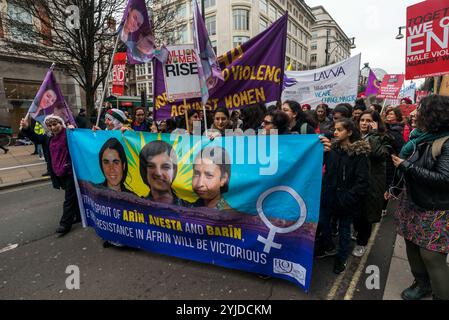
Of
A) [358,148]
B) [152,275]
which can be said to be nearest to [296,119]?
[358,148]

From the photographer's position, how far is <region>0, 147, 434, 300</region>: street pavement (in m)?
2.67

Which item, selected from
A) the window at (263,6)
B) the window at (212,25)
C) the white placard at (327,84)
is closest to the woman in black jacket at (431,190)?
the white placard at (327,84)

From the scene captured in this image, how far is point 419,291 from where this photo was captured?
8.22 ft

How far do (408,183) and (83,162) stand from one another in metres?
3.80

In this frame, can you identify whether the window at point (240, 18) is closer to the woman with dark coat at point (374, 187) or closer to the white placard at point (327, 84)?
the white placard at point (327, 84)

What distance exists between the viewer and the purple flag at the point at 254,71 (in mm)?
3998

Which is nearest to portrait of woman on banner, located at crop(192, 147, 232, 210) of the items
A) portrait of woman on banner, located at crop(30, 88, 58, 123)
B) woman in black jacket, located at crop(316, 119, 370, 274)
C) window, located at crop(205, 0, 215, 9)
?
woman in black jacket, located at crop(316, 119, 370, 274)

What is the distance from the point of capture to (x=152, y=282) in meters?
2.86

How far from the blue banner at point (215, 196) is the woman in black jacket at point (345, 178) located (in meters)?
0.53

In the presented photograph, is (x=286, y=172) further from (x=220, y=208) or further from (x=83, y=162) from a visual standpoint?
(x=83, y=162)

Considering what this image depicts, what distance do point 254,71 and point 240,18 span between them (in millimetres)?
40108

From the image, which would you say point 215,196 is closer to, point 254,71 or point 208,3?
point 254,71

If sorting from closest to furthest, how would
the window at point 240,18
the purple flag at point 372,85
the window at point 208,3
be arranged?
→ the purple flag at point 372,85 < the window at point 240,18 < the window at point 208,3
